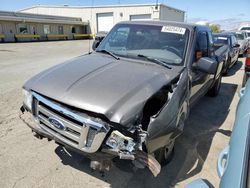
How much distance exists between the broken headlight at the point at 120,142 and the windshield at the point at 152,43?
164cm

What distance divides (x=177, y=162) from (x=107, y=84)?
1.65m

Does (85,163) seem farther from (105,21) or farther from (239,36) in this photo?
(105,21)

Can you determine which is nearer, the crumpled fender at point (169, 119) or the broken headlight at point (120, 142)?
the broken headlight at point (120, 142)

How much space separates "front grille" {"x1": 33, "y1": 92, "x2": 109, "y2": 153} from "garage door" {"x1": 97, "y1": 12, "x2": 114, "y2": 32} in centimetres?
4458

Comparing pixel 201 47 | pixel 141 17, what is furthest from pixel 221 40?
pixel 141 17

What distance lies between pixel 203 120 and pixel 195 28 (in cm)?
202

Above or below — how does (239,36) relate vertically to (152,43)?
below

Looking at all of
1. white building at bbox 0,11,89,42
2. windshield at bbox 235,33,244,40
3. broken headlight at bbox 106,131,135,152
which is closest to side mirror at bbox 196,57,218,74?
broken headlight at bbox 106,131,135,152

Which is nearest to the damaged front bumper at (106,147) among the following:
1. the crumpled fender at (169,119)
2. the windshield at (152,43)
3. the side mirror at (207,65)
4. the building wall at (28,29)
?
the crumpled fender at (169,119)

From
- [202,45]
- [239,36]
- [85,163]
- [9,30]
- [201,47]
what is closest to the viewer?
[85,163]

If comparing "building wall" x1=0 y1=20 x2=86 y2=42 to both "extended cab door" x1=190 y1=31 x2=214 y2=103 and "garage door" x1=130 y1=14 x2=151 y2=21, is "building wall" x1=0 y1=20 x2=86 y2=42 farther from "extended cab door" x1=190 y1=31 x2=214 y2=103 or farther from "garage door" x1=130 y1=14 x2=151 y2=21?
"extended cab door" x1=190 y1=31 x2=214 y2=103

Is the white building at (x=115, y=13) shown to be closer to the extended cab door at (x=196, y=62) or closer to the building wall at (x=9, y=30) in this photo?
the building wall at (x=9, y=30)

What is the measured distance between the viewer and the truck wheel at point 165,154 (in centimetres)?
296

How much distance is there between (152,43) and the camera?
377 cm
